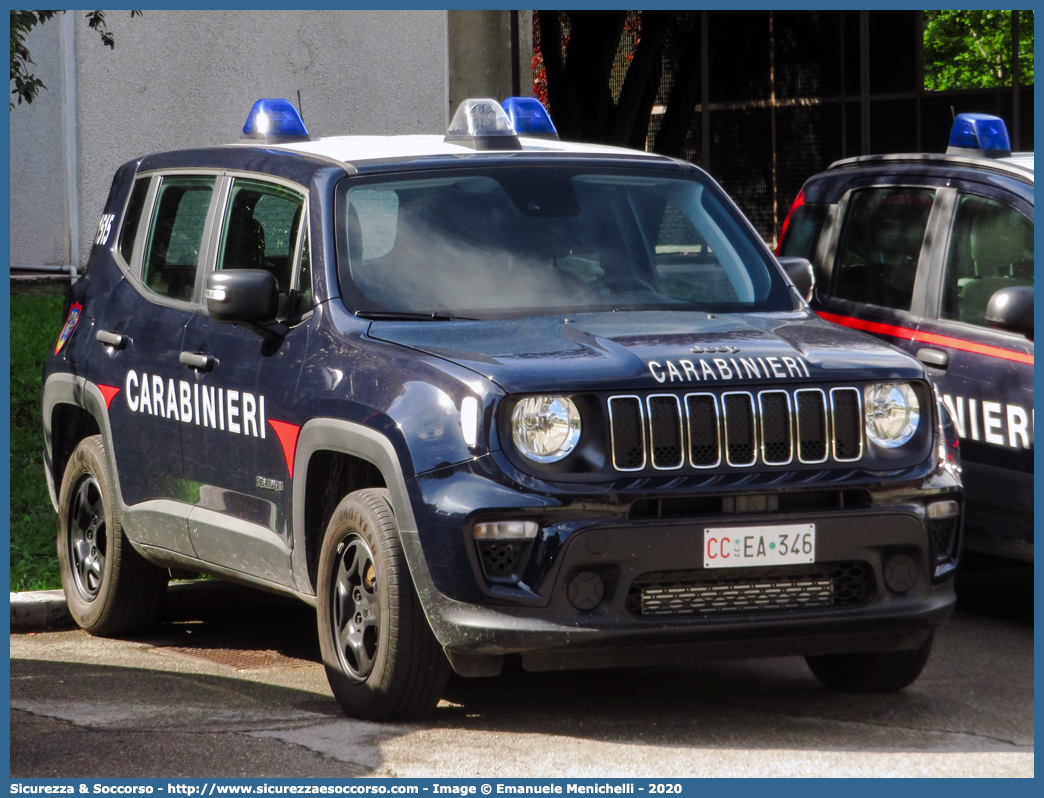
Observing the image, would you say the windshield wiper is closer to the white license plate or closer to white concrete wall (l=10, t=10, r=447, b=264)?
the white license plate

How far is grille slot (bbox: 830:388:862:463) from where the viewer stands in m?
5.12

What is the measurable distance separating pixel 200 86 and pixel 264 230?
26.9 feet

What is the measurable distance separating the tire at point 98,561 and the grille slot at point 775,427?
290 centimetres

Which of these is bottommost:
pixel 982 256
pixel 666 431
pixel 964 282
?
pixel 666 431

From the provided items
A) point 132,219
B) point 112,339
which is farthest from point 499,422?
point 132,219

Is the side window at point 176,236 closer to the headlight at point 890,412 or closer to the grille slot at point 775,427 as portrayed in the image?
the grille slot at point 775,427

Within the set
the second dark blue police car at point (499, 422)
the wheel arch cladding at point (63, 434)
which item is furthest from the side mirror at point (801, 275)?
the wheel arch cladding at point (63, 434)

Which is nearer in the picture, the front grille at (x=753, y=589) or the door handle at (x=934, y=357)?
the front grille at (x=753, y=589)

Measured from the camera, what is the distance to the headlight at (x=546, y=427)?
192 inches

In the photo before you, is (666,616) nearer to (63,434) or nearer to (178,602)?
(178,602)

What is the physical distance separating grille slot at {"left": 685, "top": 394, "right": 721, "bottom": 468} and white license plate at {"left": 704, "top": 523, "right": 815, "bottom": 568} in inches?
8.1

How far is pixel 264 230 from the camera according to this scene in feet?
20.5

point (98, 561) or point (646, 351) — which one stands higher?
point (646, 351)

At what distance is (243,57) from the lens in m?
14.2
